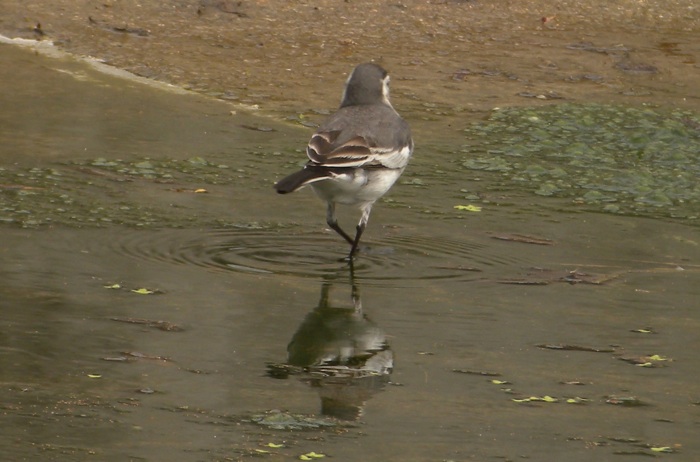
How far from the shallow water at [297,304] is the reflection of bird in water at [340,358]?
0.01m

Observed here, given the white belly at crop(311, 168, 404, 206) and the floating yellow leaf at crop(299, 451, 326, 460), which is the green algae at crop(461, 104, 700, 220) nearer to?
the white belly at crop(311, 168, 404, 206)

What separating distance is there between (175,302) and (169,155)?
258 centimetres

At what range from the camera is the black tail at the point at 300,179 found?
20.5 ft

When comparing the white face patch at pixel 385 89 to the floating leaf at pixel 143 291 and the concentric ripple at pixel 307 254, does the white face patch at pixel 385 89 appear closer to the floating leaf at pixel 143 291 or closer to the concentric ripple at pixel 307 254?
the concentric ripple at pixel 307 254

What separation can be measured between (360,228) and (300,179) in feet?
2.21

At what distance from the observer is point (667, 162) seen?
8727 millimetres

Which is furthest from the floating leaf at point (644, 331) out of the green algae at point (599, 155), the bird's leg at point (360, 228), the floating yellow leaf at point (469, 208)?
the green algae at point (599, 155)

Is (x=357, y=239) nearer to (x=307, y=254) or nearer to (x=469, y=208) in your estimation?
(x=307, y=254)

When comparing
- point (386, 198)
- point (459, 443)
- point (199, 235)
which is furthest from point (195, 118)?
point (459, 443)

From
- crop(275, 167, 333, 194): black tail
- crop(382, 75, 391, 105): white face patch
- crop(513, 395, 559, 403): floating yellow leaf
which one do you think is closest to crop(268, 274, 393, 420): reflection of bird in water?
crop(513, 395, 559, 403): floating yellow leaf

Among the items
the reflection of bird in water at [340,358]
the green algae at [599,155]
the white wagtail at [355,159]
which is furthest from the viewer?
the green algae at [599,155]

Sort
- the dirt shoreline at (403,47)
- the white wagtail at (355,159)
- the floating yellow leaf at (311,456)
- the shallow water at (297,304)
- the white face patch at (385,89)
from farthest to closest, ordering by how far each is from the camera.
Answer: the dirt shoreline at (403,47)
the white face patch at (385,89)
the white wagtail at (355,159)
the shallow water at (297,304)
the floating yellow leaf at (311,456)

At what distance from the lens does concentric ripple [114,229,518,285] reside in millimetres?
6285

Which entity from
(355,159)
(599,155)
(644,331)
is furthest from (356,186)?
(599,155)
